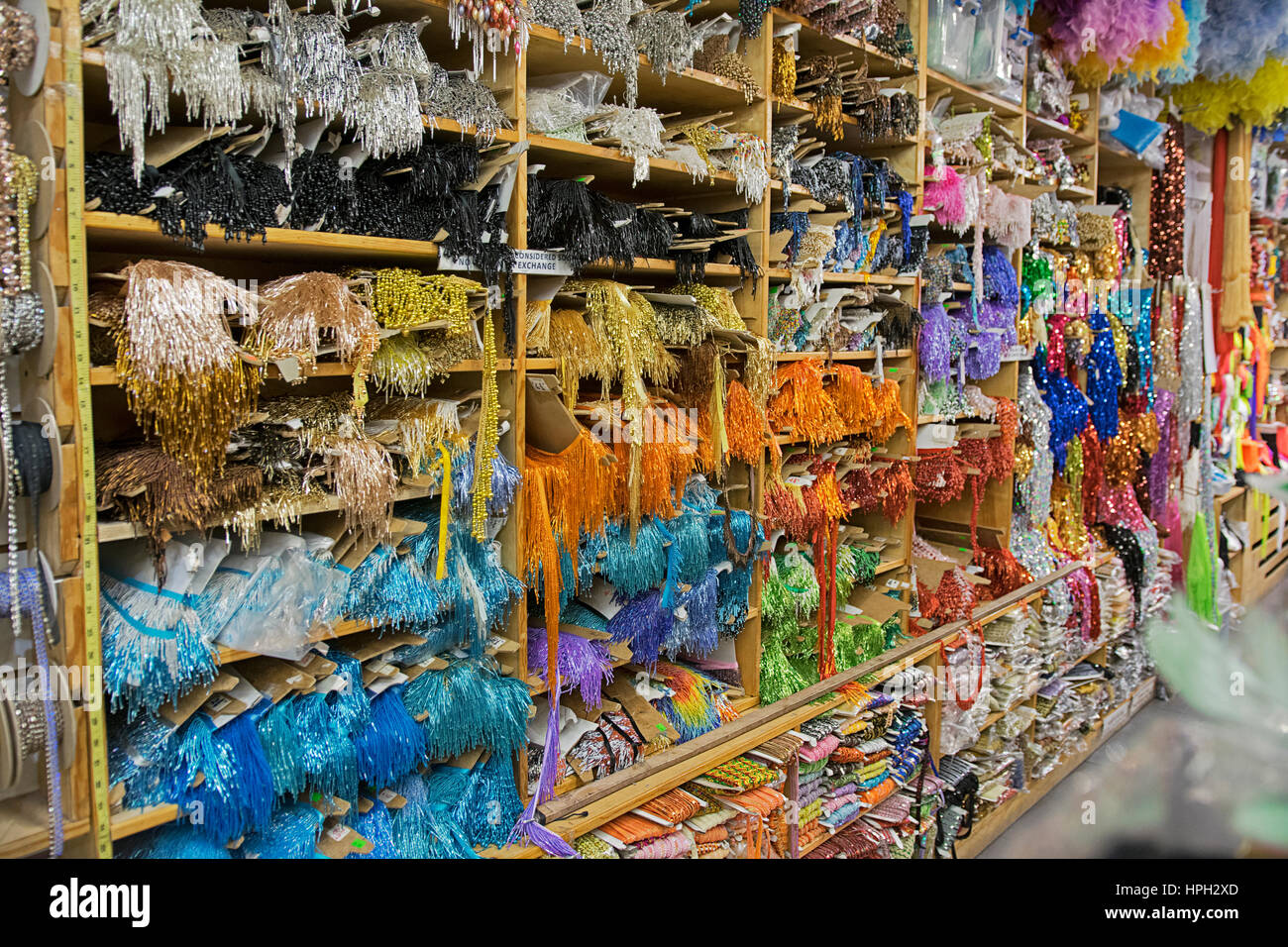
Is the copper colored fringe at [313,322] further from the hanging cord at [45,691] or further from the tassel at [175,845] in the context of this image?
the tassel at [175,845]

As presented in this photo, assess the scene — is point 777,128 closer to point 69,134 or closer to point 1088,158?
point 69,134

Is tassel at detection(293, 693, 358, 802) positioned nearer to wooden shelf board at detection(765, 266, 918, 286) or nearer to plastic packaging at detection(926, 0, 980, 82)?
wooden shelf board at detection(765, 266, 918, 286)

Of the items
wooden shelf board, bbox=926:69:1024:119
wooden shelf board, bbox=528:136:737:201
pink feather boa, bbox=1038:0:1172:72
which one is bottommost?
wooden shelf board, bbox=528:136:737:201

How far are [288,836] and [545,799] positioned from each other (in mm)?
647

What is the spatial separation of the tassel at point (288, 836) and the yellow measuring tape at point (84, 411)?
0.30m

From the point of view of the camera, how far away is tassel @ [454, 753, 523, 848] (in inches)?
81.1

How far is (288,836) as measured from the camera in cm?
177

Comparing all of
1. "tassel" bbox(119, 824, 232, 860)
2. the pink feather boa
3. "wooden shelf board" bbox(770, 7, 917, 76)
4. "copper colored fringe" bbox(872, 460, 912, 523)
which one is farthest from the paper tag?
the pink feather boa

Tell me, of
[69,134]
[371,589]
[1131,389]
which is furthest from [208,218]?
[1131,389]

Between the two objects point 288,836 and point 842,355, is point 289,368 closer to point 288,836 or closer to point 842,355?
point 288,836

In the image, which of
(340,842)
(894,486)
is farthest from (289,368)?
(894,486)

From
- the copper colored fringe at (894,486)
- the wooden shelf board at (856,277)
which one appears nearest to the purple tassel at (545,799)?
the wooden shelf board at (856,277)

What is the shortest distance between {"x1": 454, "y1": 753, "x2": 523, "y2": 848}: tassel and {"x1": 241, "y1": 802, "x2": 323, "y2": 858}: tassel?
0.35 metres

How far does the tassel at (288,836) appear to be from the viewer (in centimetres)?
174
